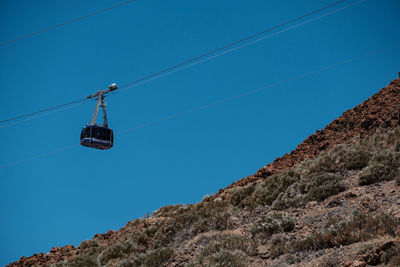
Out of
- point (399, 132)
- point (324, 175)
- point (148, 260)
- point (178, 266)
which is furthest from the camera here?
point (399, 132)

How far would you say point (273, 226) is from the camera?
13.4 meters

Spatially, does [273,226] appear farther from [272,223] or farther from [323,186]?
[323,186]

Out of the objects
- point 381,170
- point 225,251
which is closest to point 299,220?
point 225,251

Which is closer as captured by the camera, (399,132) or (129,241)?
(129,241)

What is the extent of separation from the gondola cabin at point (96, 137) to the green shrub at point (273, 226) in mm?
14233

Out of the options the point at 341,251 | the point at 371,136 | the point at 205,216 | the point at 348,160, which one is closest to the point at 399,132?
the point at 371,136

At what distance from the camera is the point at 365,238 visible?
34.1ft

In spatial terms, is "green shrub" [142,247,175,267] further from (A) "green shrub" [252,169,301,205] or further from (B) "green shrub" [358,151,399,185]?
(B) "green shrub" [358,151,399,185]

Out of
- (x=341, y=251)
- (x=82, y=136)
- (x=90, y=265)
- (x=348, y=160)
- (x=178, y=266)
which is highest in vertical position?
(x=82, y=136)

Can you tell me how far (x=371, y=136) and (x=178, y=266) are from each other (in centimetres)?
1137

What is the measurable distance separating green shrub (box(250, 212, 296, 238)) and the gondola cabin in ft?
46.7

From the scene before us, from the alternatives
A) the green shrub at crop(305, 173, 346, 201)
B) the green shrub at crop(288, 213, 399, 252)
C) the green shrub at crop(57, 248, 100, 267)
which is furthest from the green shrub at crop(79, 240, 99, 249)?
the green shrub at crop(288, 213, 399, 252)

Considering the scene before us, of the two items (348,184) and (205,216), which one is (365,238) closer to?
(348,184)

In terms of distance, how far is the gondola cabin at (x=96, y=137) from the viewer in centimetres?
2562
